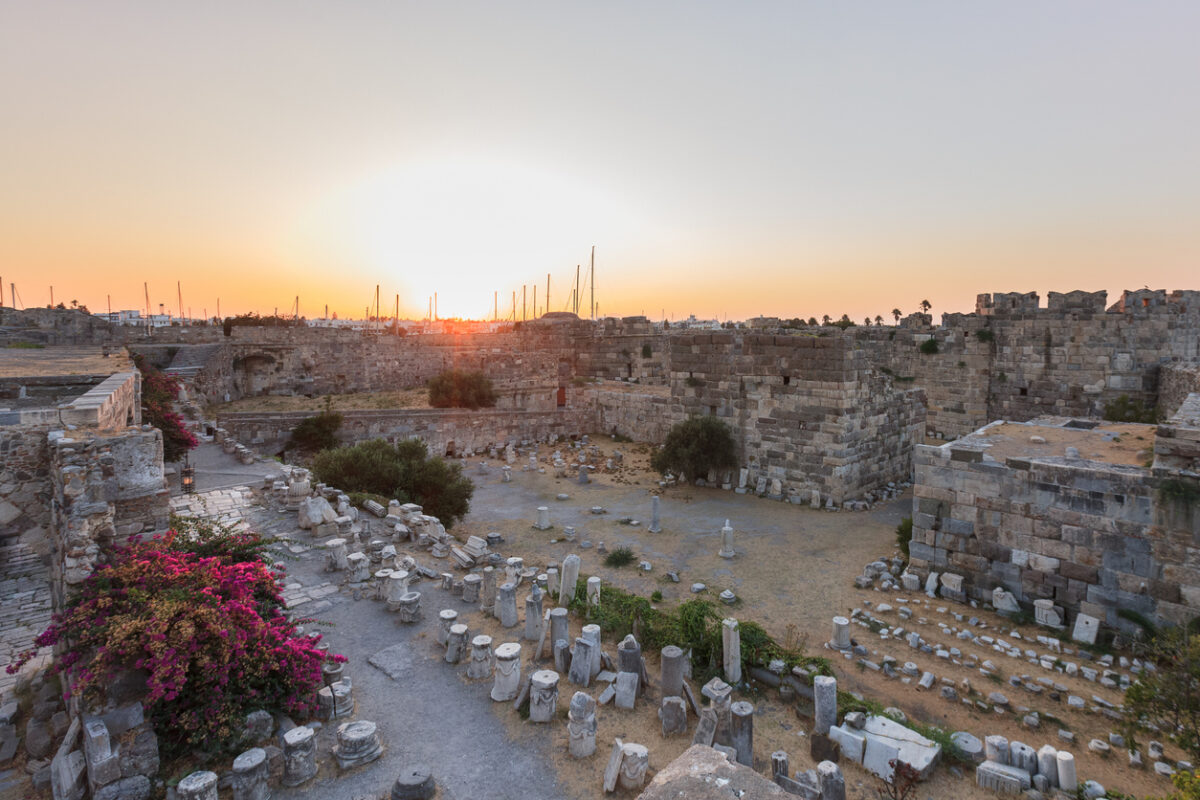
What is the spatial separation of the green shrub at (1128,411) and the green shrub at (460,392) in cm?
1854

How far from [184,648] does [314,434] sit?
13.5 metres

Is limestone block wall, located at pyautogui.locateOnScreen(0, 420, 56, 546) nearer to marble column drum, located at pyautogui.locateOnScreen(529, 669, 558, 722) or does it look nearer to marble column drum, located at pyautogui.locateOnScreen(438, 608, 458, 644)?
marble column drum, located at pyautogui.locateOnScreen(438, 608, 458, 644)

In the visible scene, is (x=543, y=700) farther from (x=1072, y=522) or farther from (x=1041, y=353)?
(x=1041, y=353)

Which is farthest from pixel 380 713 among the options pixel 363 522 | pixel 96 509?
pixel 363 522

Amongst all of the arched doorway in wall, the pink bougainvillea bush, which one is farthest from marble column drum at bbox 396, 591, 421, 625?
the arched doorway in wall

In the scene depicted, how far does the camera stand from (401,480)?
39.5 feet

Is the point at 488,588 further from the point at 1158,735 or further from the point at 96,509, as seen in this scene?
the point at 1158,735

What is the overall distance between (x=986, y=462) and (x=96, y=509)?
34.4 ft

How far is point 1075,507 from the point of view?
24.2ft

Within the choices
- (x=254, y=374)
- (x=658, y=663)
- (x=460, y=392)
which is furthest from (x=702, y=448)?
(x=254, y=374)

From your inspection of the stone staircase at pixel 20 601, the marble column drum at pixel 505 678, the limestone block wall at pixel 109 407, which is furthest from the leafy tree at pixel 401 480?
the marble column drum at pixel 505 678

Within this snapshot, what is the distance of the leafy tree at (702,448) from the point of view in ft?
46.2

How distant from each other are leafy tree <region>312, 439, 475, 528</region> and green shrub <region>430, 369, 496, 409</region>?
9056mm

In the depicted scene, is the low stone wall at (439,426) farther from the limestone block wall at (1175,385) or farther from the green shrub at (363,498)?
the limestone block wall at (1175,385)
